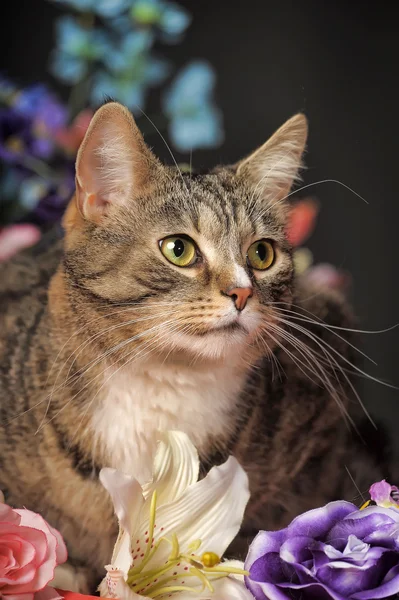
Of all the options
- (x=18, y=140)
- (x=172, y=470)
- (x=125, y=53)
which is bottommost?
(x=172, y=470)

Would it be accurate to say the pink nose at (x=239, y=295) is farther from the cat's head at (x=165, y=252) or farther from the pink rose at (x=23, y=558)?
the pink rose at (x=23, y=558)

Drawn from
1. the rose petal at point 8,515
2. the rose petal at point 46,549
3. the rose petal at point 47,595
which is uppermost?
the rose petal at point 8,515

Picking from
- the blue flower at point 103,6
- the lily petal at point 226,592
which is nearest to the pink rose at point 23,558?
the lily petal at point 226,592

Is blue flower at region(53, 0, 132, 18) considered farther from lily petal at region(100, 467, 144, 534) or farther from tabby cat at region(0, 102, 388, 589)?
lily petal at region(100, 467, 144, 534)

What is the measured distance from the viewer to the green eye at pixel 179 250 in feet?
2.30

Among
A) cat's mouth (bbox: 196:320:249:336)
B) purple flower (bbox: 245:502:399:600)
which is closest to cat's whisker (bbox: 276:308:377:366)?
cat's mouth (bbox: 196:320:249:336)

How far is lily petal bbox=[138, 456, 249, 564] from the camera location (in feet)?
2.08

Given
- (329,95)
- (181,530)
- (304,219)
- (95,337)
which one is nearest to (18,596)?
(181,530)

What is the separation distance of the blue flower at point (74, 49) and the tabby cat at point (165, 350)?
355 millimetres

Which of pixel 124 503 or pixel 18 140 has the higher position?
pixel 18 140

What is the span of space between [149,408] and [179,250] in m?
0.16

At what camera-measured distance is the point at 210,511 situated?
0.64m

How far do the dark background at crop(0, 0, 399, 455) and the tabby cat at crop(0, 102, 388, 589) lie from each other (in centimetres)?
11

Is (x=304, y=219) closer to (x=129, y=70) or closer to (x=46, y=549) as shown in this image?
(x=129, y=70)
